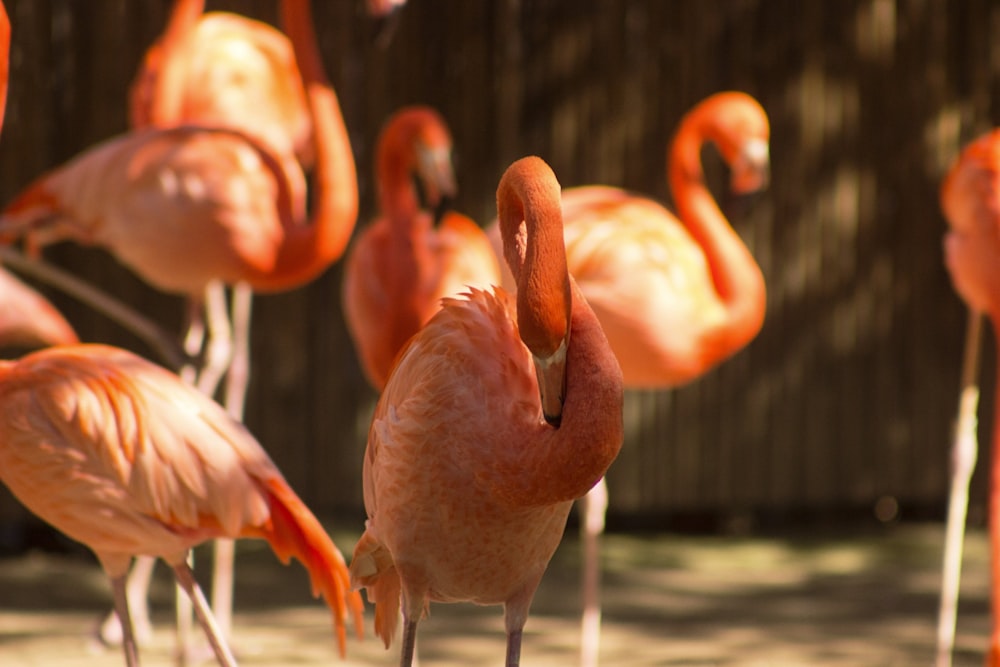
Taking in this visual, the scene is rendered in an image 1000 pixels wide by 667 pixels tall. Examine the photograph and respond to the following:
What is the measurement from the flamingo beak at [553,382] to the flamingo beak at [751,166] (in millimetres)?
2348

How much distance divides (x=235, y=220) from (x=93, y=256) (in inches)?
65.2

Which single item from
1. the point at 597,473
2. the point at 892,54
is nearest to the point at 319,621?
the point at 597,473

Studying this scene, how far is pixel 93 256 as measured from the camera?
228 inches

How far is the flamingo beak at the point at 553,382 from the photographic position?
2248mm

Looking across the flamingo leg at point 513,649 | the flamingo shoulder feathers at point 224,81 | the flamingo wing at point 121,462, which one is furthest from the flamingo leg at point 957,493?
the flamingo shoulder feathers at point 224,81

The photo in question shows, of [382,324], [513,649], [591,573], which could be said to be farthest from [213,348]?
[513,649]

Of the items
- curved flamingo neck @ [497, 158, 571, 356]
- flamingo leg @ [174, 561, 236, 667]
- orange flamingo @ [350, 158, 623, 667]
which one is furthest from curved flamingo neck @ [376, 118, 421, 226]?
curved flamingo neck @ [497, 158, 571, 356]

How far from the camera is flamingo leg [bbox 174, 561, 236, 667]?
307 cm

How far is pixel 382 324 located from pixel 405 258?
21cm

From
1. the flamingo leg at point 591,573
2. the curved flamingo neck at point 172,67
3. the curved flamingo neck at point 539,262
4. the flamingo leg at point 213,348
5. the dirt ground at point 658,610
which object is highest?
the curved flamingo neck at point 172,67

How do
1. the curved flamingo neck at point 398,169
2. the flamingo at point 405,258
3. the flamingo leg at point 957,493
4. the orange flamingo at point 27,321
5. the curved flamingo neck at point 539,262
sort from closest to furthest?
the curved flamingo neck at point 539,262 → the flamingo leg at point 957,493 → the flamingo at point 405,258 → the curved flamingo neck at point 398,169 → the orange flamingo at point 27,321

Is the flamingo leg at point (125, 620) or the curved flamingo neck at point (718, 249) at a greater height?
the curved flamingo neck at point (718, 249)

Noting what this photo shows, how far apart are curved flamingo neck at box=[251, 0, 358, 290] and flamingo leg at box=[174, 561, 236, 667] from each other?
144cm

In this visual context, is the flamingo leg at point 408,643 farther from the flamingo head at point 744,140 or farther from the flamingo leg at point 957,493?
the flamingo head at point 744,140
